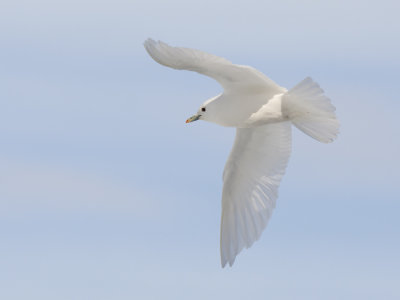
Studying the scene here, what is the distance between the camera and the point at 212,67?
10.6 metres

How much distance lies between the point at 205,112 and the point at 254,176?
1.51m

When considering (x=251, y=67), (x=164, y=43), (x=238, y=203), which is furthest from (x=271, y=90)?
(x=238, y=203)

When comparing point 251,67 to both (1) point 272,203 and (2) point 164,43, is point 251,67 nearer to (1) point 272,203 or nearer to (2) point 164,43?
(2) point 164,43

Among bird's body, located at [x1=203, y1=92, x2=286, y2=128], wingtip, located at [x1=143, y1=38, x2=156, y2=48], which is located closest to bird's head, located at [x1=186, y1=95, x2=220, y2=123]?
bird's body, located at [x1=203, y1=92, x2=286, y2=128]

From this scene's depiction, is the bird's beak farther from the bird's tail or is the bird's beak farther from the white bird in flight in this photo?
the bird's tail

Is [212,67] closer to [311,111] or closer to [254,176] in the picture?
[311,111]

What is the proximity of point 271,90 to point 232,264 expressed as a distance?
8.65ft

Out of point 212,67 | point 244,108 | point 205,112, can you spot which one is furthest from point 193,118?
point 212,67

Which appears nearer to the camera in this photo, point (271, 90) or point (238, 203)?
point (271, 90)

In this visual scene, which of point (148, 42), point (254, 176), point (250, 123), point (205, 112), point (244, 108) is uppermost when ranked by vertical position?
point (148, 42)

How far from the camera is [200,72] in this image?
10.6m

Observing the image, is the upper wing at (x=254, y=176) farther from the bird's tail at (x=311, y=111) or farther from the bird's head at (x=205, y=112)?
the bird's tail at (x=311, y=111)

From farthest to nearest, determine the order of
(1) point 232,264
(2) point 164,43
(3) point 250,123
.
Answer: (1) point 232,264 < (3) point 250,123 < (2) point 164,43

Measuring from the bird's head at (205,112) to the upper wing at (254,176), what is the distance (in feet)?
2.92
